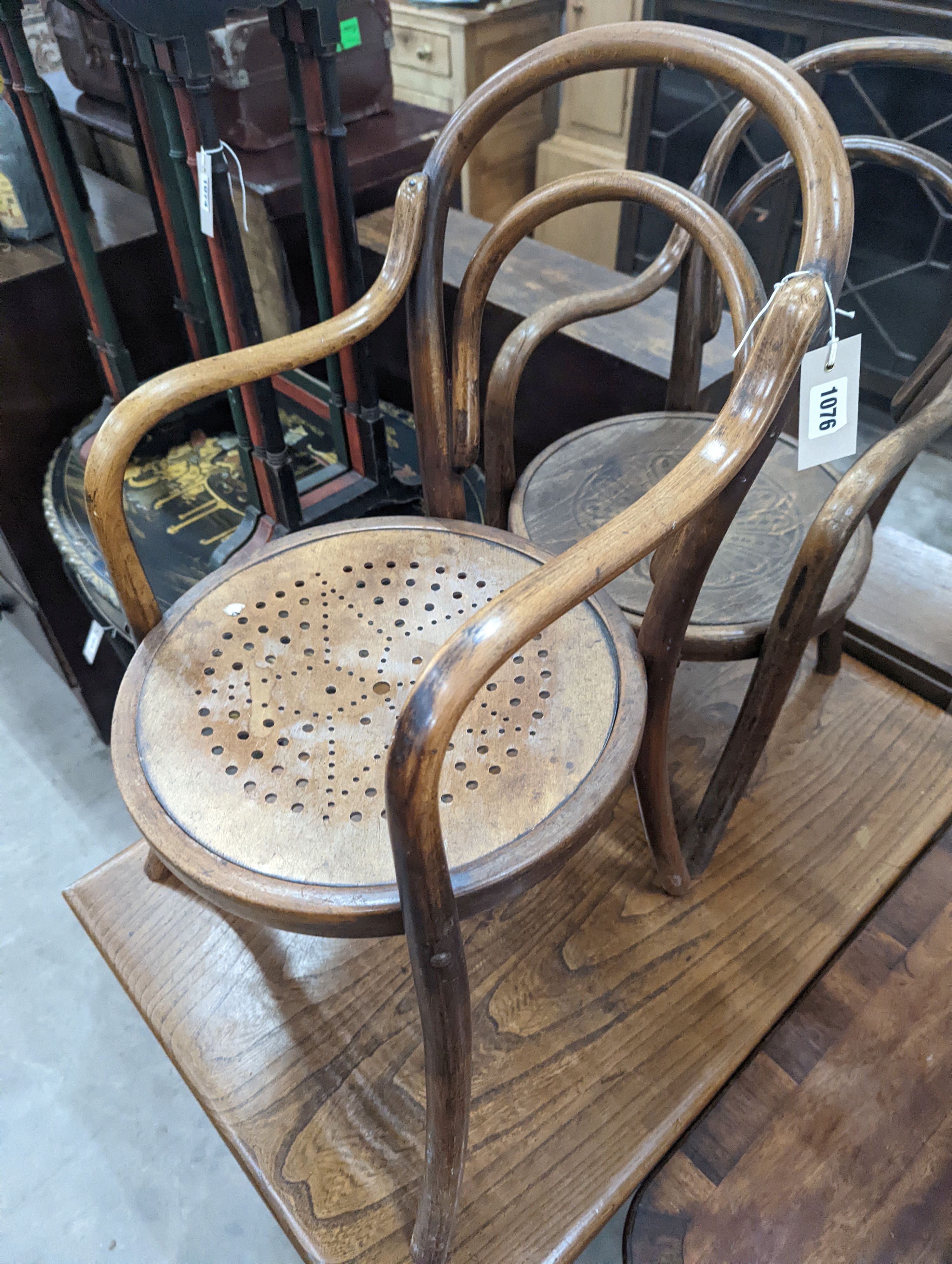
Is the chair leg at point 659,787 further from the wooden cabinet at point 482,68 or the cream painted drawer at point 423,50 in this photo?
the cream painted drawer at point 423,50

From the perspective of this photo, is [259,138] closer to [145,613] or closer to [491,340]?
[491,340]

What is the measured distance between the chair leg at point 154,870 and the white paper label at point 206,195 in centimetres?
75

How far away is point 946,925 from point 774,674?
1.55 feet

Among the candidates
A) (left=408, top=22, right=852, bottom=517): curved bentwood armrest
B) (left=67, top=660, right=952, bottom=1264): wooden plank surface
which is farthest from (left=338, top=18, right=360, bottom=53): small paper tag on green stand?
(left=67, top=660, right=952, bottom=1264): wooden plank surface

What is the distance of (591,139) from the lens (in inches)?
112

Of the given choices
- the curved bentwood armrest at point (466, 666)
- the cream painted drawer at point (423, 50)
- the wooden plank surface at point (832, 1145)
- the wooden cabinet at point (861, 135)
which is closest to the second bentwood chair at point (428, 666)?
the curved bentwood armrest at point (466, 666)

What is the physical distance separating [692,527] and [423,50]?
258 cm

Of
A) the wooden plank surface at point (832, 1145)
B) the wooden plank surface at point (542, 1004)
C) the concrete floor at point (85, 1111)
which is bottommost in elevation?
the concrete floor at point (85, 1111)

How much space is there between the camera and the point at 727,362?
1.30m

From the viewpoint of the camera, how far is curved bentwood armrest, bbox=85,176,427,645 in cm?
71

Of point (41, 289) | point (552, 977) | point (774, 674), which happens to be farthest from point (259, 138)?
point (552, 977)

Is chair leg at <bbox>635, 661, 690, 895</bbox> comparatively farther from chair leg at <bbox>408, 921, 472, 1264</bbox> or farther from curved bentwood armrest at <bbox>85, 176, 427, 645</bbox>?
curved bentwood armrest at <bbox>85, 176, 427, 645</bbox>

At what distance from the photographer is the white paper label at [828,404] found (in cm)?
66

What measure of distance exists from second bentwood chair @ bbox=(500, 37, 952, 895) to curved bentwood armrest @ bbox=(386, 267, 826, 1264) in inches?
4.1
